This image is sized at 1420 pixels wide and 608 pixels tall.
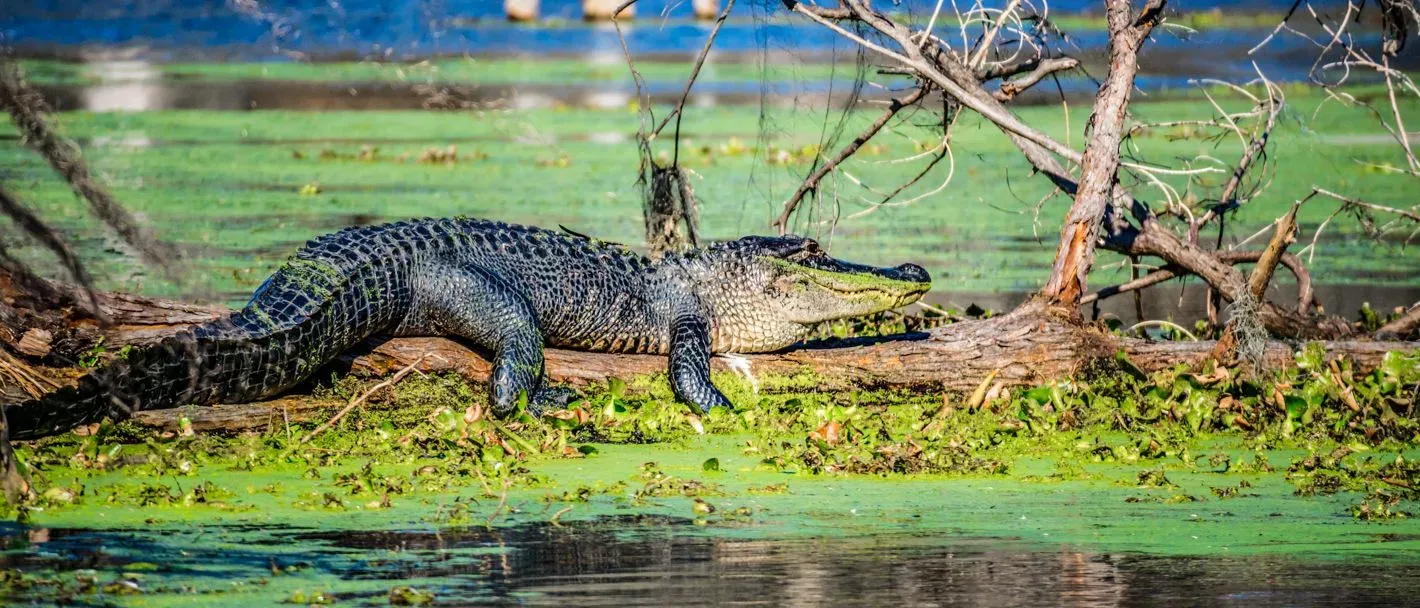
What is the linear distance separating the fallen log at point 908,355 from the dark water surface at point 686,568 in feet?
6.20

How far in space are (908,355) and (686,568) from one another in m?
2.72

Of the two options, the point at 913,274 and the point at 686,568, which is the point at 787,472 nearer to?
the point at 686,568

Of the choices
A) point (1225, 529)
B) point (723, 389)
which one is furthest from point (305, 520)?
point (1225, 529)

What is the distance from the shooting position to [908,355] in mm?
7184

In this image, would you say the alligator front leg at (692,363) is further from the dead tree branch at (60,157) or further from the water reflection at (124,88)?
the water reflection at (124,88)

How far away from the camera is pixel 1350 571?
479 centimetres

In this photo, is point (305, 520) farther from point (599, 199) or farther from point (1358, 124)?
point (1358, 124)

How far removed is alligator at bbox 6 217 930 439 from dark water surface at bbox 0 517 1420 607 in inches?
46.5

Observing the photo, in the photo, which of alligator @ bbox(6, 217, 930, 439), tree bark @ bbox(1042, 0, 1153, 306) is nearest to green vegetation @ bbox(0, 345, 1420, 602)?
alligator @ bbox(6, 217, 930, 439)

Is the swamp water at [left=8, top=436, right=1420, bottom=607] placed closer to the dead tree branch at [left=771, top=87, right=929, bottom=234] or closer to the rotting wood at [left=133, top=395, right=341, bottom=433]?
the rotting wood at [left=133, top=395, right=341, bottom=433]

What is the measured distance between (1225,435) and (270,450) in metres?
3.95

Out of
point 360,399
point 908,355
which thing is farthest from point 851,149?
point 360,399

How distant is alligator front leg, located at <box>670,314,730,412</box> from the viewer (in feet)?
22.6

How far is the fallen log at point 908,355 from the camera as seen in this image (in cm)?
677
